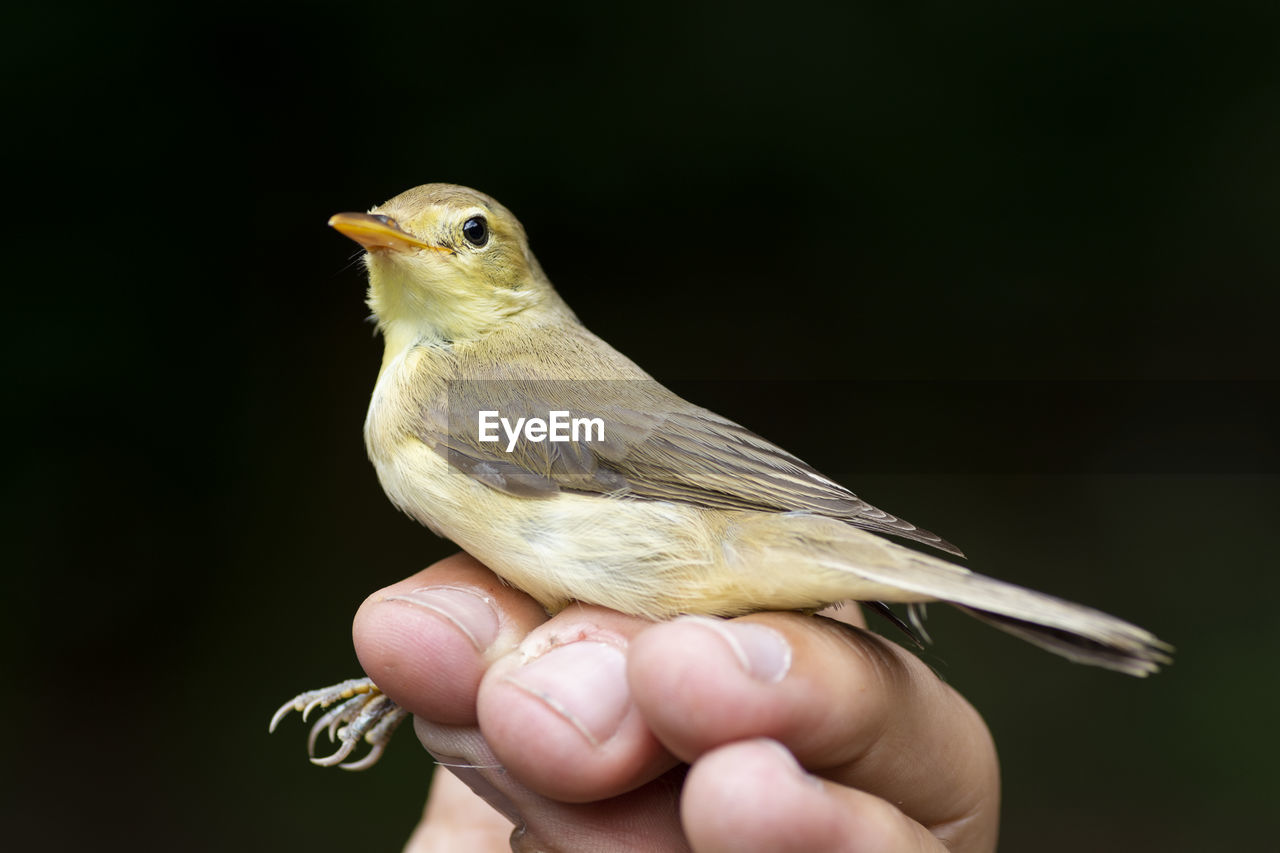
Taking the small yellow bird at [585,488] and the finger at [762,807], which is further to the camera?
the small yellow bird at [585,488]

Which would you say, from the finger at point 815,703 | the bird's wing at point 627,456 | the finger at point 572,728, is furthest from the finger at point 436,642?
the finger at point 815,703

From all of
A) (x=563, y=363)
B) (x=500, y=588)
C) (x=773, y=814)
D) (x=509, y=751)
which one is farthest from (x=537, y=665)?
(x=563, y=363)

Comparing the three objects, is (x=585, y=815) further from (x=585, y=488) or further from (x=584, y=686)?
(x=585, y=488)

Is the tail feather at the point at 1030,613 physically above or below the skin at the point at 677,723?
above

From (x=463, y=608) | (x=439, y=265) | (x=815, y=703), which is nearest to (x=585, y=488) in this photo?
(x=463, y=608)

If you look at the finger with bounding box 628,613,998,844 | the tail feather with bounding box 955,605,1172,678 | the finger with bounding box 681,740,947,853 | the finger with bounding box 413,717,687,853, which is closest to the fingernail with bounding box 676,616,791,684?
the finger with bounding box 628,613,998,844

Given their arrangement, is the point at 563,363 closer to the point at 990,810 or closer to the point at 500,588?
the point at 500,588

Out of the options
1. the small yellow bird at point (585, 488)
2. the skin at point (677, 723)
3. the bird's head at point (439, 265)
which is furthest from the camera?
the bird's head at point (439, 265)

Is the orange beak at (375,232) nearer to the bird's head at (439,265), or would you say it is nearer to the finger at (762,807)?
the bird's head at (439,265)
